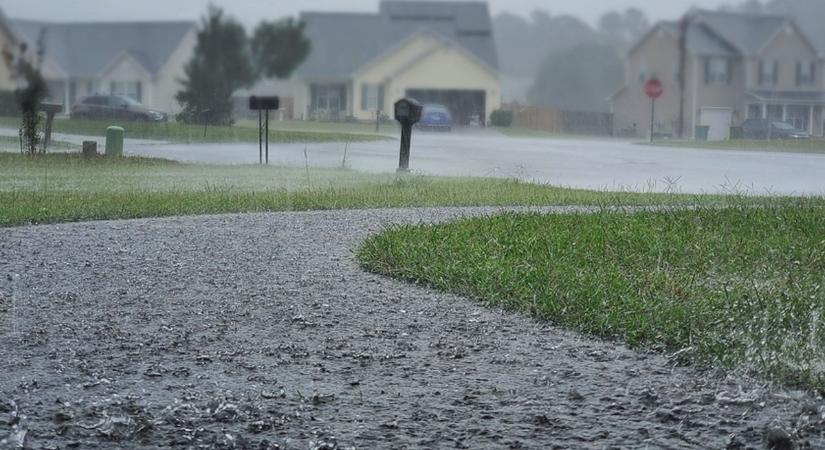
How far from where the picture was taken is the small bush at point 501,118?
768 cm

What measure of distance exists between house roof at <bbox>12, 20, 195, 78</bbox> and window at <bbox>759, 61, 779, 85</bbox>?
3.44m

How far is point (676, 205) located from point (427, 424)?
536 cm

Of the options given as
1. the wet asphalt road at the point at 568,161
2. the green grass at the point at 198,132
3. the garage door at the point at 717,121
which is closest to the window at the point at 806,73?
the wet asphalt road at the point at 568,161

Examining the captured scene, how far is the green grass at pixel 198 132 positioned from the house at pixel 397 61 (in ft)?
0.88

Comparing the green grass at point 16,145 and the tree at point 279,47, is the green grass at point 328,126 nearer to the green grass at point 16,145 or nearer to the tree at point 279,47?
the tree at point 279,47

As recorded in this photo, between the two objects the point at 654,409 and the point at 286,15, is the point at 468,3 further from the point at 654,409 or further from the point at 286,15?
the point at 654,409

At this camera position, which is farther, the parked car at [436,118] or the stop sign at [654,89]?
the parked car at [436,118]

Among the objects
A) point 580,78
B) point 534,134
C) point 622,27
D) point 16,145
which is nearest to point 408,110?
point 534,134

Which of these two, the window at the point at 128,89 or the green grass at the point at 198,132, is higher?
the window at the point at 128,89

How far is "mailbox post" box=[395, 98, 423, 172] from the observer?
8.03 meters

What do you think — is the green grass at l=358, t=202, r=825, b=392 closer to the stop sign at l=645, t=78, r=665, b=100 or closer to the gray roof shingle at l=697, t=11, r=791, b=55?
the stop sign at l=645, t=78, r=665, b=100

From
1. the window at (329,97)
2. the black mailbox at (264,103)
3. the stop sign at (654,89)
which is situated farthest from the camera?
the black mailbox at (264,103)

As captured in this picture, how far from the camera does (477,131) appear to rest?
26.6 ft

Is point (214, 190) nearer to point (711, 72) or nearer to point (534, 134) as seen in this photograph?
point (534, 134)
